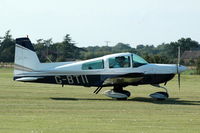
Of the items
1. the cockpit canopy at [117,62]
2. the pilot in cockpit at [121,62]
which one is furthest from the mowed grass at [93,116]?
the pilot in cockpit at [121,62]

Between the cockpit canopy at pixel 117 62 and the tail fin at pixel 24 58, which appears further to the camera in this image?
the tail fin at pixel 24 58

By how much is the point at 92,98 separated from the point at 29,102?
3668 mm

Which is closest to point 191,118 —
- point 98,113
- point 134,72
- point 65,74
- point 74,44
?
point 98,113

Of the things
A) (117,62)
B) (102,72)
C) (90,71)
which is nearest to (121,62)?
(117,62)

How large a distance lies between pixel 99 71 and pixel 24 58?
10.6 ft

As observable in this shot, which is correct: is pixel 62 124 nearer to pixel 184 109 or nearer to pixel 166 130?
pixel 166 130

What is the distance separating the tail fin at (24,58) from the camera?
869 inches

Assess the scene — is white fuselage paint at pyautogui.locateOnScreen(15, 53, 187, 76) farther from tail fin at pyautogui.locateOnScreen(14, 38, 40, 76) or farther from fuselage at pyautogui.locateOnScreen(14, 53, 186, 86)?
tail fin at pyautogui.locateOnScreen(14, 38, 40, 76)

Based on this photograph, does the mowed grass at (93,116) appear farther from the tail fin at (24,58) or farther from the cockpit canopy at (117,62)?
the cockpit canopy at (117,62)

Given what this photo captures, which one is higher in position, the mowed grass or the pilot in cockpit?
the pilot in cockpit

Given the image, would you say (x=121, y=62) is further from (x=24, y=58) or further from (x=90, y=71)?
(x=24, y=58)

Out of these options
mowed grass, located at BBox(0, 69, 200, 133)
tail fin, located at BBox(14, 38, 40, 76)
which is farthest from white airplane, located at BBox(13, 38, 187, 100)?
mowed grass, located at BBox(0, 69, 200, 133)

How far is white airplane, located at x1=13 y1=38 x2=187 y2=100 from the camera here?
71.2 ft

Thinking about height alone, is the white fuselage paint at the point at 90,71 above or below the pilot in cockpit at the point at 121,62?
below
